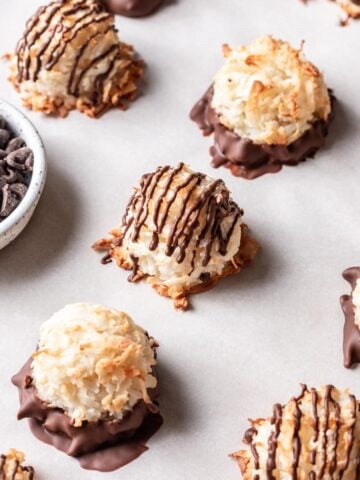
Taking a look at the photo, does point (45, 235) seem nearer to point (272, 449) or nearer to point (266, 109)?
point (266, 109)

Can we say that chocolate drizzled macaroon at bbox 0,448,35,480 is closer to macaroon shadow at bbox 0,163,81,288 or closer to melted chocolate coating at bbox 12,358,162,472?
melted chocolate coating at bbox 12,358,162,472

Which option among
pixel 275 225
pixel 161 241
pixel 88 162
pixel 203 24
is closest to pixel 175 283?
pixel 161 241

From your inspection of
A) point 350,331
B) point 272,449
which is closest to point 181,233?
point 350,331

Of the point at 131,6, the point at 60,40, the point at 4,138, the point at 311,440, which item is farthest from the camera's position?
the point at 131,6

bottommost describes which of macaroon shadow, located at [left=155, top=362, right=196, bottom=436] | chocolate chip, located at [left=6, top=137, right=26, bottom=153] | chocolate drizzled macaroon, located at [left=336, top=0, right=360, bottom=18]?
macaroon shadow, located at [left=155, top=362, right=196, bottom=436]

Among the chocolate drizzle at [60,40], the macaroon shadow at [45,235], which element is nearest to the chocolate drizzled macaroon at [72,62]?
the chocolate drizzle at [60,40]

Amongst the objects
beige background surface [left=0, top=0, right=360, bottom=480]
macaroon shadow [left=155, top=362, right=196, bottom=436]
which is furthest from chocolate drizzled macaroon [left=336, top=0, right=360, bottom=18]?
macaroon shadow [left=155, top=362, right=196, bottom=436]
